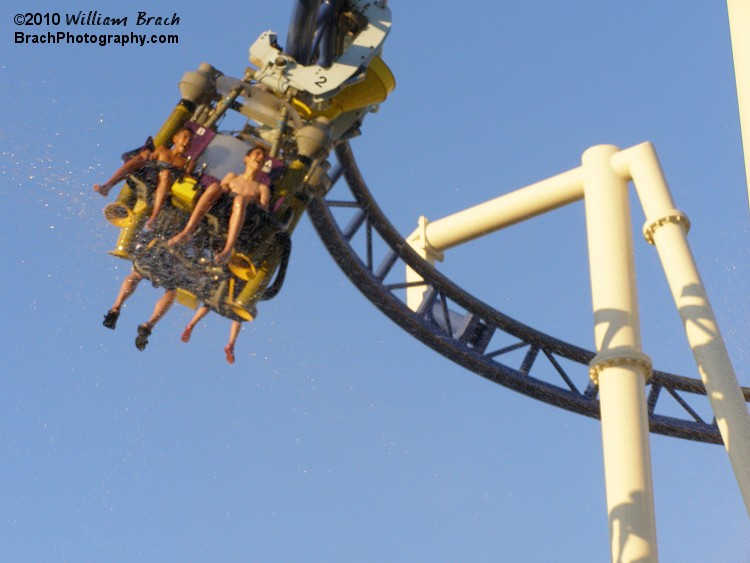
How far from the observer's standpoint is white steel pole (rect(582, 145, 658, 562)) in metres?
8.11

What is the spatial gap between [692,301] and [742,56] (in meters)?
1.89

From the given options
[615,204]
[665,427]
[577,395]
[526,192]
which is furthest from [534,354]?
[615,204]

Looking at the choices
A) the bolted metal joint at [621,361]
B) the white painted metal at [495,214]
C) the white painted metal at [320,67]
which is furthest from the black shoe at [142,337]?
the white painted metal at [495,214]

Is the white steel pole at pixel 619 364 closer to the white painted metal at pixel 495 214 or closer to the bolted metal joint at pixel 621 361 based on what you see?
the bolted metal joint at pixel 621 361

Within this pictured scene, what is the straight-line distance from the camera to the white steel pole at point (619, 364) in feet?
26.6

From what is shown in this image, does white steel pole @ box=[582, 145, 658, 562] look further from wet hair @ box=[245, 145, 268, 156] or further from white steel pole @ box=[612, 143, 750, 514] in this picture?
wet hair @ box=[245, 145, 268, 156]

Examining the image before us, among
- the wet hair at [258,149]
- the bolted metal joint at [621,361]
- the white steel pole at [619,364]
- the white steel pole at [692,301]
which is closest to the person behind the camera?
the white steel pole at [619,364]

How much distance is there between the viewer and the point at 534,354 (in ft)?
44.4

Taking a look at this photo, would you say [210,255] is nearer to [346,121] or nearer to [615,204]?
[346,121]

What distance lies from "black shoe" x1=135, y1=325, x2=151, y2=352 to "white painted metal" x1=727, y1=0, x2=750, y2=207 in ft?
14.8

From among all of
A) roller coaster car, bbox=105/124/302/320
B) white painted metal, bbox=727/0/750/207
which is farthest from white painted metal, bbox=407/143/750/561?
roller coaster car, bbox=105/124/302/320

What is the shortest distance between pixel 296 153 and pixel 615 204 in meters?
2.42

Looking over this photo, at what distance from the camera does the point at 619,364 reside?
8914 millimetres

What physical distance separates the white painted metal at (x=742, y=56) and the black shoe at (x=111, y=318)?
15.2 ft
